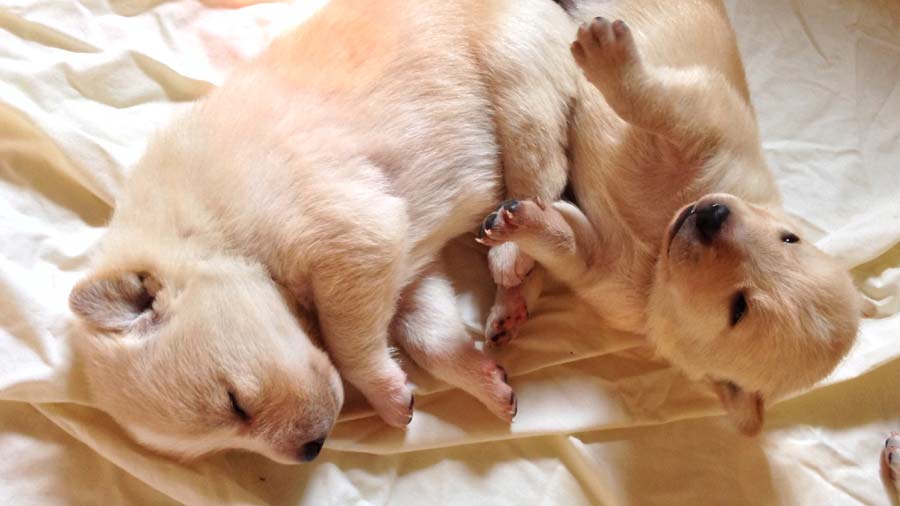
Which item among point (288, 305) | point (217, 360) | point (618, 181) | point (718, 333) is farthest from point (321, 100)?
point (718, 333)

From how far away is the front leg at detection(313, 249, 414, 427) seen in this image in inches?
90.9

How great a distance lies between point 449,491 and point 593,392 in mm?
598

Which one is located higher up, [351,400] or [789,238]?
[789,238]

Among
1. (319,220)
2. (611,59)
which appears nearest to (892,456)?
(611,59)

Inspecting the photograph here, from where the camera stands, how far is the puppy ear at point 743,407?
248cm

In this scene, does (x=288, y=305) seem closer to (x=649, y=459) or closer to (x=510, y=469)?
(x=510, y=469)

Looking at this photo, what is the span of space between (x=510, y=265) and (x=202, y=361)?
1.08 metres

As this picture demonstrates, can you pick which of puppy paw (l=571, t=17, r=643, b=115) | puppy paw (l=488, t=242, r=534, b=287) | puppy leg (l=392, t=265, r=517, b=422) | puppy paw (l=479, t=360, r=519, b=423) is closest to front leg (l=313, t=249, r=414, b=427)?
puppy leg (l=392, t=265, r=517, b=422)

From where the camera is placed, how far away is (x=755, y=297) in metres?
2.27

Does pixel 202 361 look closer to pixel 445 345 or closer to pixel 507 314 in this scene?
pixel 445 345

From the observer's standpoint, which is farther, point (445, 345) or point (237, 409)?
point (445, 345)

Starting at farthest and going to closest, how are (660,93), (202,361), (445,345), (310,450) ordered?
1. (445,345)
2. (660,93)
3. (310,450)
4. (202,361)

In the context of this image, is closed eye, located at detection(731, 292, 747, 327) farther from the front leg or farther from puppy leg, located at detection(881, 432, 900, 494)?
the front leg

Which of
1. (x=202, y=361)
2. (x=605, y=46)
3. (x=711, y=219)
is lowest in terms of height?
(x=202, y=361)
